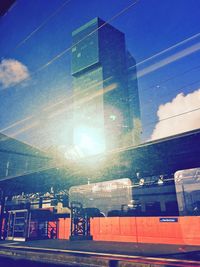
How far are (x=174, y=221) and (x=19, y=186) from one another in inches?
661

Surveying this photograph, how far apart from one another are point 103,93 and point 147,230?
4748 inches

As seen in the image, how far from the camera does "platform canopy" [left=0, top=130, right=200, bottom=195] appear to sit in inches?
466

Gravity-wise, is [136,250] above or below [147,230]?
below

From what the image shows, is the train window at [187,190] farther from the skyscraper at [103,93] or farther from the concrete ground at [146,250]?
the skyscraper at [103,93]

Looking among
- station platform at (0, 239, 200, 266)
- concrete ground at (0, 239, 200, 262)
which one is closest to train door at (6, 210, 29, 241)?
station platform at (0, 239, 200, 266)

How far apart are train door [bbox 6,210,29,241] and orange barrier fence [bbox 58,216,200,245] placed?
6575 mm

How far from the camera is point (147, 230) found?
17.5m

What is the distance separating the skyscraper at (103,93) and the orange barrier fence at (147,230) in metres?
92.8

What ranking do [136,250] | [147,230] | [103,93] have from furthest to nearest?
[103,93] < [147,230] < [136,250]

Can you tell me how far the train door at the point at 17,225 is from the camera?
2088 cm

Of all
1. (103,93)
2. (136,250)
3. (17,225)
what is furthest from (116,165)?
(103,93)

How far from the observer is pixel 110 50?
521ft

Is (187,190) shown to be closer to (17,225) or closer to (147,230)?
(147,230)

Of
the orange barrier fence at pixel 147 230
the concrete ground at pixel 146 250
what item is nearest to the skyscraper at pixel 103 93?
the orange barrier fence at pixel 147 230
